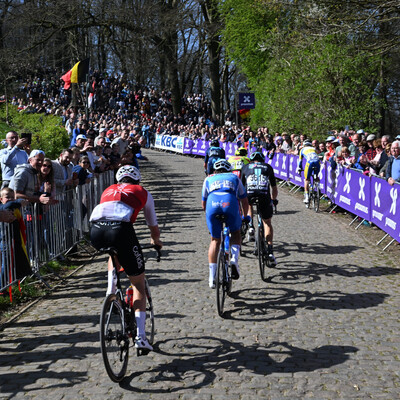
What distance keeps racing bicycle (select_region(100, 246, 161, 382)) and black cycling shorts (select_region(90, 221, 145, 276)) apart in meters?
0.07

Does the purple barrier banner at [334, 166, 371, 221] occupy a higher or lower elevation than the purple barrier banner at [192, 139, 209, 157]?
lower

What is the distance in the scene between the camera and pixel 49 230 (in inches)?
406

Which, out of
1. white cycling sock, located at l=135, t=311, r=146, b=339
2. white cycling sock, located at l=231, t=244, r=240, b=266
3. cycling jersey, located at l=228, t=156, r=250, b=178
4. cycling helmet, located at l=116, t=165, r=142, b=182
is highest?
cycling helmet, located at l=116, t=165, r=142, b=182

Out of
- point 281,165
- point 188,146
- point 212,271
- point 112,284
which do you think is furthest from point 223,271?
point 188,146

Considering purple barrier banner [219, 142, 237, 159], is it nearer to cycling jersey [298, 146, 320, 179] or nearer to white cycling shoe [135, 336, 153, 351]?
cycling jersey [298, 146, 320, 179]

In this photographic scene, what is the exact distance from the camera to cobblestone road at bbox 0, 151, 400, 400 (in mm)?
5672

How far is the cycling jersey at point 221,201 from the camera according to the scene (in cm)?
836

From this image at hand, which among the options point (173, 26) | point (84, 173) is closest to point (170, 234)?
point (84, 173)

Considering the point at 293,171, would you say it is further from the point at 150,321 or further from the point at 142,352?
the point at 142,352

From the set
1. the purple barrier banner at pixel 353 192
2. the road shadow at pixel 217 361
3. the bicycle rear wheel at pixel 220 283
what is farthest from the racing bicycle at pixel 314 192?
the road shadow at pixel 217 361

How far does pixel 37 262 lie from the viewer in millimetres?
9672

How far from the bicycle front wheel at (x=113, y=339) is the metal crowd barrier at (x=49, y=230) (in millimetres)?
2759

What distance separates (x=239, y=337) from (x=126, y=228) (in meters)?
2.01

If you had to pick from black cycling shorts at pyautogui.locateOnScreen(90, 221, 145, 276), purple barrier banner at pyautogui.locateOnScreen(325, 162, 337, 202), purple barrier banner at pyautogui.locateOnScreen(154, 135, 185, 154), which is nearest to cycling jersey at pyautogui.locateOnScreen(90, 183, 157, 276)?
black cycling shorts at pyautogui.locateOnScreen(90, 221, 145, 276)
